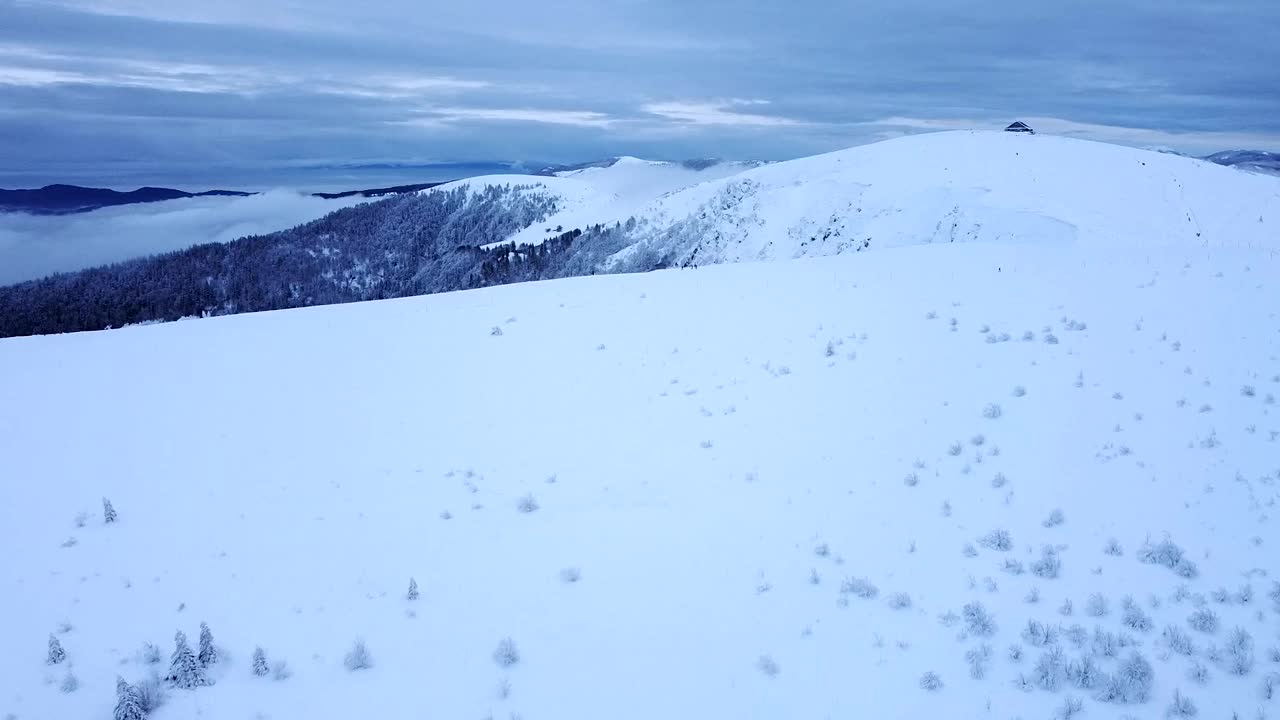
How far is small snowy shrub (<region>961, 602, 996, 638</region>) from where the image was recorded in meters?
6.73

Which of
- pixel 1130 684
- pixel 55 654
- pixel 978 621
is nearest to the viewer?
pixel 1130 684

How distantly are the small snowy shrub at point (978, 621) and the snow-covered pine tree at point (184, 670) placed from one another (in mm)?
7218

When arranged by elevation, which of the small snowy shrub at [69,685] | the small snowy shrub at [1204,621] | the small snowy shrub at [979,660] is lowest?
the small snowy shrub at [69,685]

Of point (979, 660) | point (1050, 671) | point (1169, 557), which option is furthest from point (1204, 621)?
point (979, 660)

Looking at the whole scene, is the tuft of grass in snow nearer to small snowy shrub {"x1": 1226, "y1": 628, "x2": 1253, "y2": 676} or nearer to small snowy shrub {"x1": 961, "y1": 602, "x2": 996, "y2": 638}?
small snowy shrub {"x1": 961, "y1": 602, "x2": 996, "y2": 638}

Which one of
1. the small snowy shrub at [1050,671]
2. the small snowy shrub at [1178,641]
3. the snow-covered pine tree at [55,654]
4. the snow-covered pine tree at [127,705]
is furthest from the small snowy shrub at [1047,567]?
the snow-covered pine tree at [55,654]

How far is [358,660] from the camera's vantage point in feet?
22.5

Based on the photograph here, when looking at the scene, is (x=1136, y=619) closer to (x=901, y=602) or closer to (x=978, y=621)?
(x=978, y=621)

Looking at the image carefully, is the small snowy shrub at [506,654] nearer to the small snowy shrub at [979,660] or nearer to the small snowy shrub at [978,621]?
the small snowy shrub at [979,660]

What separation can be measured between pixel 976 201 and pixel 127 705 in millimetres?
51091

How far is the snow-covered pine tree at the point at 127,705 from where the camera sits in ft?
20.1

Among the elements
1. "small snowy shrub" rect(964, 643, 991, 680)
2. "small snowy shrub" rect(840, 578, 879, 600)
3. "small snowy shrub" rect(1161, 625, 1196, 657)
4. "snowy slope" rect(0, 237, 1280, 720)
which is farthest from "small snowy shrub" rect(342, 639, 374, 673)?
"small snowy shrub" rect(1161, 625, 1196, 657)

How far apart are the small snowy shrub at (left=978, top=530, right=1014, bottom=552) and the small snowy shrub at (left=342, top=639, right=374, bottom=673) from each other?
263 inches

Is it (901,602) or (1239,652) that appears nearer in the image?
(1239,652)
